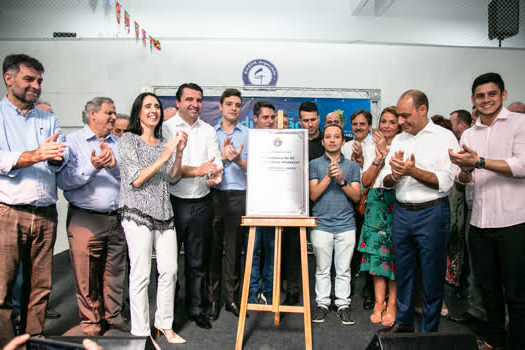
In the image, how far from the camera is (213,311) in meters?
2.87

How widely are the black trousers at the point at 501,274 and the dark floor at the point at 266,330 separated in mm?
307

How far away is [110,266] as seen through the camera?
105 inches

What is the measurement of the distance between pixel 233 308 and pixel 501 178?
2.17m

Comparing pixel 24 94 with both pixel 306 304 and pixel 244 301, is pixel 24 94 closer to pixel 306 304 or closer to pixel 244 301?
pixel 244 301

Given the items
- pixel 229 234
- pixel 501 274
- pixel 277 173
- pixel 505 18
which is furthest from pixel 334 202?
pixel 505 18

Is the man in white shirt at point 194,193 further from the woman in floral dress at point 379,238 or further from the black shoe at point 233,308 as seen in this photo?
the woman in floral dress at point 379,238

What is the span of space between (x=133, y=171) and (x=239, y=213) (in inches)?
40.6

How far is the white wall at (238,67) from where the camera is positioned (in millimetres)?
5465

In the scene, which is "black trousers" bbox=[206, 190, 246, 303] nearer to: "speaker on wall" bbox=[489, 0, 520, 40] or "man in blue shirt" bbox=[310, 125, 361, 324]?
"man in blue shirt" bbox=[310, 125, 361, 324]

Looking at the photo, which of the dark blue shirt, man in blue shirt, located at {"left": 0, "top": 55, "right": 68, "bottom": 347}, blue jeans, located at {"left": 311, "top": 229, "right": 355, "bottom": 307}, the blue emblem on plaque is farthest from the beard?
the blue emblem on plaque

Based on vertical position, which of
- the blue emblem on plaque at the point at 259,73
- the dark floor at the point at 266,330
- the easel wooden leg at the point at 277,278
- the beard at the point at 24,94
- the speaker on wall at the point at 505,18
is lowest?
the dark floor at the point at 266,330

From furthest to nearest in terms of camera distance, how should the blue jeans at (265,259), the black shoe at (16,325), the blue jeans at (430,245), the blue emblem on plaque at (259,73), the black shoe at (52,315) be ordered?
the blue emblem on plaque at (259,73), the blue jeans at (265,259), the black shoe at (52,315), the blue jeans at (430,245), the black shoe at (16,325)

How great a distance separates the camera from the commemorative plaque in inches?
97.0

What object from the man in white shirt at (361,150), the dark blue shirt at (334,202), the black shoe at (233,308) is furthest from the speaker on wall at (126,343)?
the man in white shirt at (361,150)
